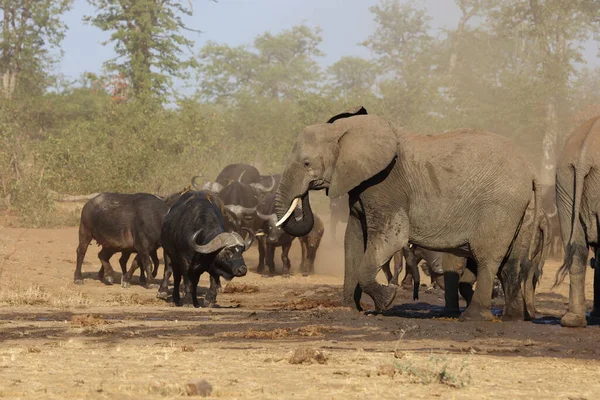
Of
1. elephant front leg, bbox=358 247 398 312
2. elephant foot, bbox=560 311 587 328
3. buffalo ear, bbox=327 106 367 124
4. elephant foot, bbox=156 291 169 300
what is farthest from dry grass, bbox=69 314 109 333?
elephant foot, bbox=560 311 587 328

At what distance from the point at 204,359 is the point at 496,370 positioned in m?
2.31

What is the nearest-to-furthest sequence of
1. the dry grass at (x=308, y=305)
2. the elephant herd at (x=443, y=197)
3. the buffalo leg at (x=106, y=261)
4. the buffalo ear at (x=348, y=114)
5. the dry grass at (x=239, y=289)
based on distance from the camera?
the elephant herd at (x=443, y=197) → the buffalo ear at (x=348, y=114) → the dry grass at (x=308, y=305) → the dry grass at (x=239, y=289) → the buffalo leg at (x=106, y=261)

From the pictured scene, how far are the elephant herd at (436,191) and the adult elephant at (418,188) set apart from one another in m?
0.01

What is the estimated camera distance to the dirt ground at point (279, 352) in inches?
258

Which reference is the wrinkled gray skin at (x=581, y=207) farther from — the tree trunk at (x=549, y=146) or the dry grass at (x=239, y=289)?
the tree trunk at (x=549, y=146)

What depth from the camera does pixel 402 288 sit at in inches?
707

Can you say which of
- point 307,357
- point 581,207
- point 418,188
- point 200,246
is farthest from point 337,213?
point 307,357

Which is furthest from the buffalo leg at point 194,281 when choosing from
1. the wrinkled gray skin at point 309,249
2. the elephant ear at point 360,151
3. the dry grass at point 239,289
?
the wrinkled gray skin at point 309,249

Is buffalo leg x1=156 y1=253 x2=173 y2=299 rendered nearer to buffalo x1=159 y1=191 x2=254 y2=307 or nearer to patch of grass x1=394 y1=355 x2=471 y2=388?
buffalo x1=159 y1=191 x2=254 y2=307

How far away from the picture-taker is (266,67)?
273ft

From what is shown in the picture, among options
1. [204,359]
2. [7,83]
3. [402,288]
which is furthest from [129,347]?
[7,83]

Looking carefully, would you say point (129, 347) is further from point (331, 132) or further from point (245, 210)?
point (245, 210)

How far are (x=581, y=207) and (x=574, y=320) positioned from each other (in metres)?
1.27

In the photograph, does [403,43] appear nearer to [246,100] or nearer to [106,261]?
[246,100]
